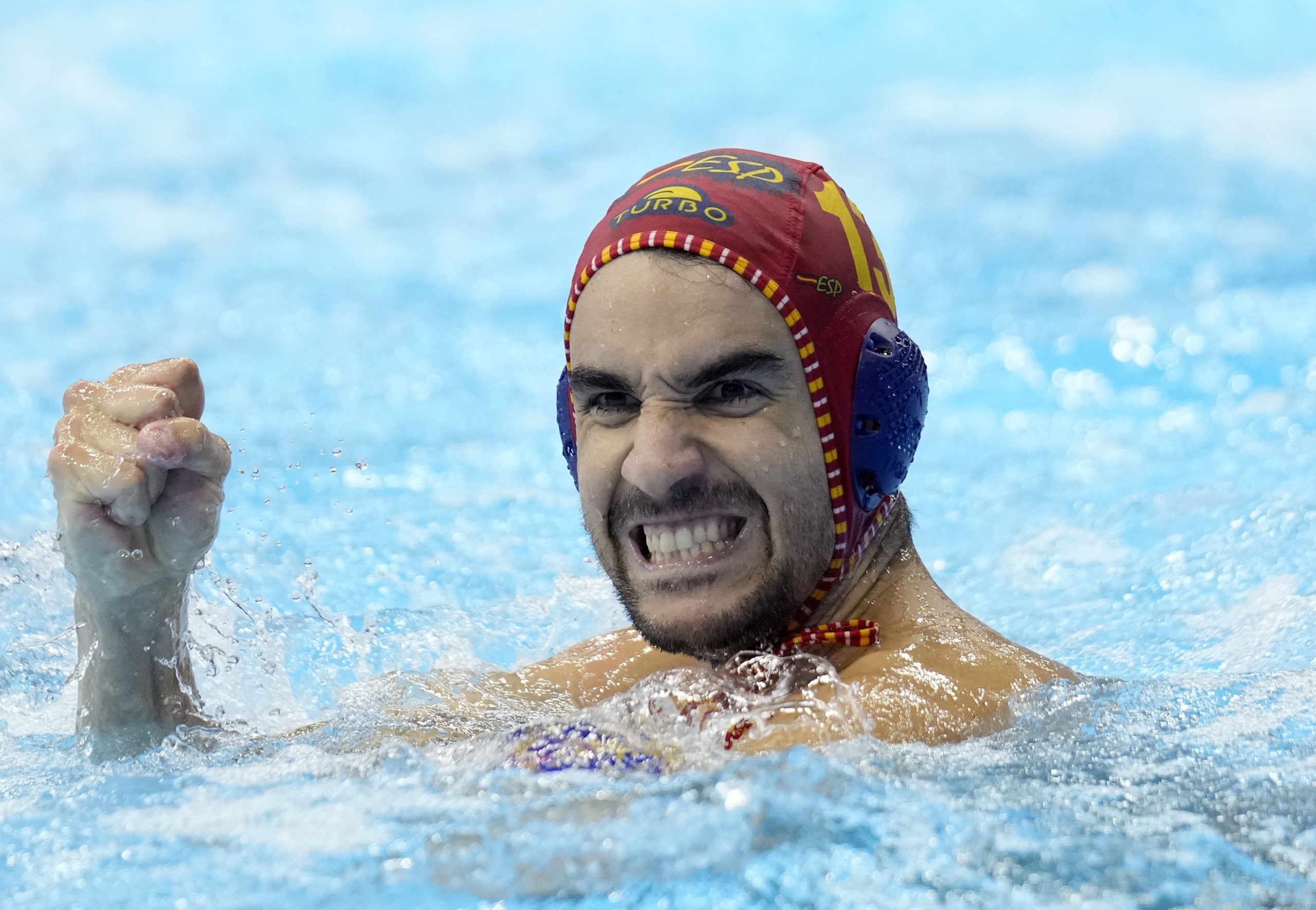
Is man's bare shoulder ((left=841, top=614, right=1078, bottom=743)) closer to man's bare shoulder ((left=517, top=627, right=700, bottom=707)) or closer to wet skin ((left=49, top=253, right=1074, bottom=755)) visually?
wet skin ((left=49, top=253, right=1074, bottom=755))

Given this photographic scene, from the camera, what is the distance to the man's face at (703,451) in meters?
2.87

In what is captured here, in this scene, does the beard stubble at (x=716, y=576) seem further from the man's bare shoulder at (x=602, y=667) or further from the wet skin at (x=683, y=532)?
the man's bare shoulder at (x=602, y=667)

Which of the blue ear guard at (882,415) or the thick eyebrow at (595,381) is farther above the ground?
the thick eyebrow at (595,381)

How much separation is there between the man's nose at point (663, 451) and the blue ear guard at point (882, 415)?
1.23 feet

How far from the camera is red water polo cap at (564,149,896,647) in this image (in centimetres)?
294

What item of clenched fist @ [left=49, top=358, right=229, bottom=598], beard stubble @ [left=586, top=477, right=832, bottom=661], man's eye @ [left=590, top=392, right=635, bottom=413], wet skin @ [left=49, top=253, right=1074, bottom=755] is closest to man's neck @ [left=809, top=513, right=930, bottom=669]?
wet skin @ [left=49, top=253, right=1074, bottom=755]

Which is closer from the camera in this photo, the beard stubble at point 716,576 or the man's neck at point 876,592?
the beard stubble at point 716,576

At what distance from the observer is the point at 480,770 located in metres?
2.64

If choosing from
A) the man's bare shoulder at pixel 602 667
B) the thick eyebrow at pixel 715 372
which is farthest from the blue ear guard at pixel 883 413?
the man's bare shoulder at pixel 602 667

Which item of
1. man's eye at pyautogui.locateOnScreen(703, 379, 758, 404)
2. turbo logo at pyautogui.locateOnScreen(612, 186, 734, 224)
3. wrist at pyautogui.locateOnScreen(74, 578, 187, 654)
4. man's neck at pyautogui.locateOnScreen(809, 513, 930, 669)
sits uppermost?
turbo logo at pyautogui.locateOnScreen(612, 186, 734, 224)

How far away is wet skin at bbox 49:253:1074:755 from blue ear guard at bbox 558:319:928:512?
0.12m

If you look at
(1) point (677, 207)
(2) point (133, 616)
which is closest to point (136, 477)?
(2) point (133, 616)

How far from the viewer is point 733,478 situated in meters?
2.88

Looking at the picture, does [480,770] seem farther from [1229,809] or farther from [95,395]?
[1229,809]
